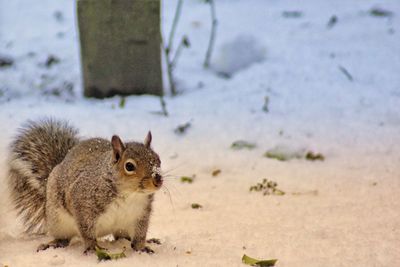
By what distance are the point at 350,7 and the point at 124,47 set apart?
112 inches

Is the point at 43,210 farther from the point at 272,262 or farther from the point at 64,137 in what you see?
the point at 272,262

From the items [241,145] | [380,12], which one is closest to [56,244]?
[241,145]

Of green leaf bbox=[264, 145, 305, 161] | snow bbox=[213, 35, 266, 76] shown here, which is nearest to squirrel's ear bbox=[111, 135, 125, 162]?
Answer: green leaf bbox=[264, 145, 305, 161]

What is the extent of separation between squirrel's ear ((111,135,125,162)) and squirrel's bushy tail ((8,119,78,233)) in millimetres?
617

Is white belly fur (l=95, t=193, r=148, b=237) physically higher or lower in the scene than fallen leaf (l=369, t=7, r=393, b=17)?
higher

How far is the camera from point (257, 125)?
Answer: 482 centimetres

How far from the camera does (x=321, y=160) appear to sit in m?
4.41

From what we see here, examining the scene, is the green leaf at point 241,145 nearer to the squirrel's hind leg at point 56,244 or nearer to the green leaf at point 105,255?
the squirrel's hind leg at point 56,244

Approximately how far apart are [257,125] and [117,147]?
2242mm

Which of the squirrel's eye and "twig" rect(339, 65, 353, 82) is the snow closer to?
"twig" rect(339, 65, 353, 82)

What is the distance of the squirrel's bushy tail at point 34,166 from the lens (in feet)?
10.5

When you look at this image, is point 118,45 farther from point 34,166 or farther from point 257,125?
point 34,166

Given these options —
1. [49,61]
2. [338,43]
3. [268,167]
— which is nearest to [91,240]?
[268,167]

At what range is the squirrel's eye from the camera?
2.64 metres
